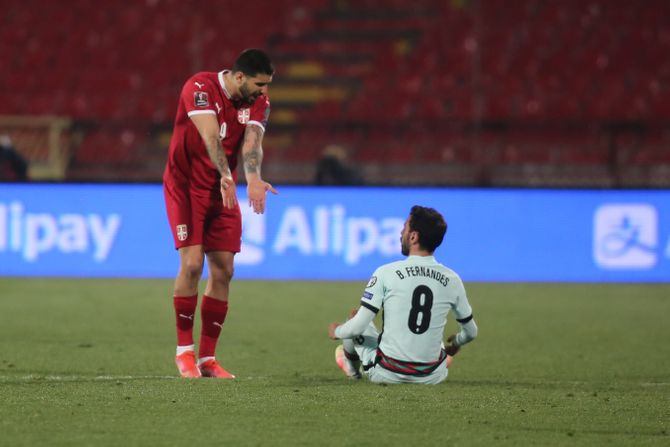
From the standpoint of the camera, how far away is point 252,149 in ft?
21.2

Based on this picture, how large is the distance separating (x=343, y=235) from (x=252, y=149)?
6759 millimetres

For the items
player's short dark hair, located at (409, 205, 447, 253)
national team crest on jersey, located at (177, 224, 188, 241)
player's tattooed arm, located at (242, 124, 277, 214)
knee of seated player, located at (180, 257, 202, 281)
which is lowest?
knee of seated player, located at (180, 257, 202, 281)

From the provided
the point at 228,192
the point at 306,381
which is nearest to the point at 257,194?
the point at 228,192

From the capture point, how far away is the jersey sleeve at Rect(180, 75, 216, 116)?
6262 millimetres

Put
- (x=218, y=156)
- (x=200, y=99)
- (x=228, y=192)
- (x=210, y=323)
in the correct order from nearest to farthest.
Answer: (x=228, y=192)
(x=218, y=156)
(x=200, y=99)
(x=210, y=323)

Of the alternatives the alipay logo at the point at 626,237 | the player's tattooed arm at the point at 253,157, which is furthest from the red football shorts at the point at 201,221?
the alipay logo at the point at 626,237

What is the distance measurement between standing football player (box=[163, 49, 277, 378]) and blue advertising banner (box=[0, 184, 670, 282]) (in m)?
6.33

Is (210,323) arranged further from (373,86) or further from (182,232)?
(373,86)

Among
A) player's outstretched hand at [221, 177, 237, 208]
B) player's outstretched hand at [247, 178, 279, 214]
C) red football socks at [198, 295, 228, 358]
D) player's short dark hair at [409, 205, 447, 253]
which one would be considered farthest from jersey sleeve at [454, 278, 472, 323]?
red football socks at [198, 295, 228, 358]

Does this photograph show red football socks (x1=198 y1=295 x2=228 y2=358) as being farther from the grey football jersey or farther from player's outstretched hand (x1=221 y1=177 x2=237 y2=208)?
the grey football jersey

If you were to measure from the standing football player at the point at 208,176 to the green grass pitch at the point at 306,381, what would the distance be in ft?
1.15

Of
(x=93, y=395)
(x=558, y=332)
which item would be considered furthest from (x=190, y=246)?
(x=558, y=332)

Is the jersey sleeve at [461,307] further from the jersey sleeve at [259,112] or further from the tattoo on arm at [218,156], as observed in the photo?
the jersey sleeve at [259,112]

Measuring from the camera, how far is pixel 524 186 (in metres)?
13.4
